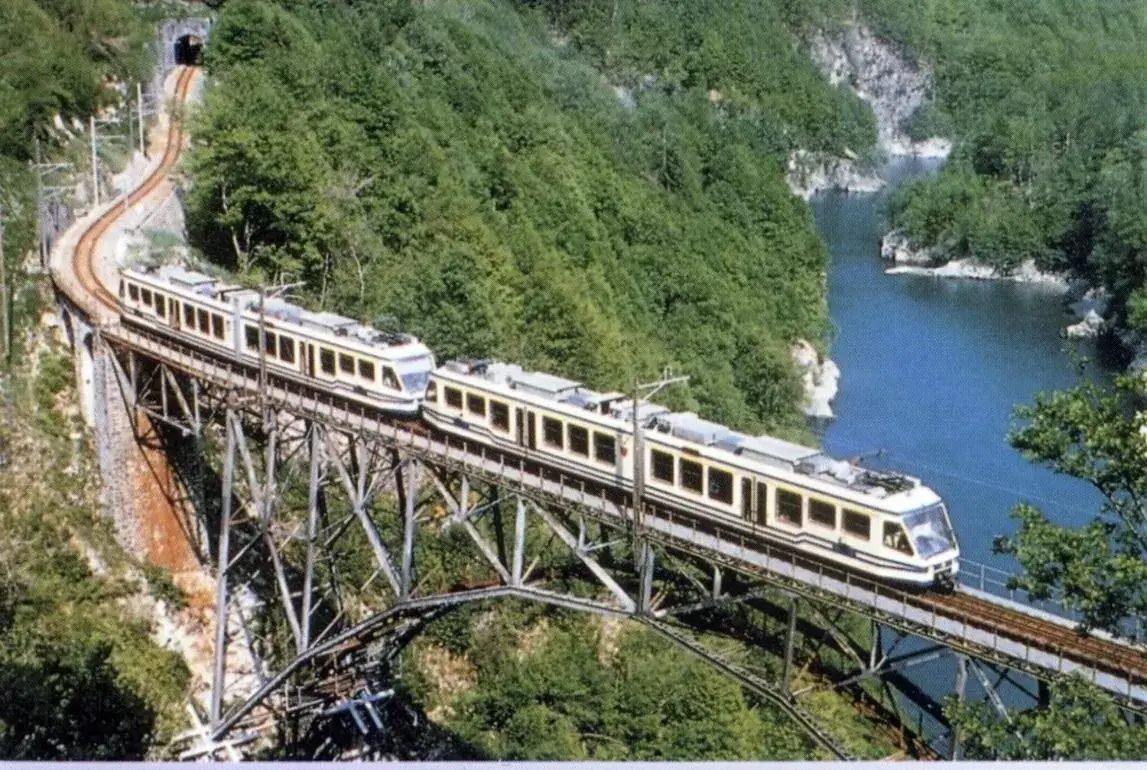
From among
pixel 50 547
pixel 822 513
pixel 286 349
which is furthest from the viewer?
pixel 286 349

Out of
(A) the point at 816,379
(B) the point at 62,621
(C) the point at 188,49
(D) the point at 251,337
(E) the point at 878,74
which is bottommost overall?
(A) the point at 816,379

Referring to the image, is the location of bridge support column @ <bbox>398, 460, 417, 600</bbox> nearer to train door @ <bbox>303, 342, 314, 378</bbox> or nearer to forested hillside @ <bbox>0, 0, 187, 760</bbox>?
train door @ <bbox>303, 342, 314, 378</bbox>

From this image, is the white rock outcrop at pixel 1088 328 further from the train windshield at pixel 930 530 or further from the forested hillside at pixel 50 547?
the train windshield at pixel 930 530

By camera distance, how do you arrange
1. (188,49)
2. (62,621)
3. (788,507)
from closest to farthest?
1. (788,507)
2. (62,621)
3. (188,49)

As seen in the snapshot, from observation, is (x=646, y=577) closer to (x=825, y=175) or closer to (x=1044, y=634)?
(x=1044, y=634)

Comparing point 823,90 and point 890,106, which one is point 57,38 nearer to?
point 823,90

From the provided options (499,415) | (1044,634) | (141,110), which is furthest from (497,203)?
(1044,634)

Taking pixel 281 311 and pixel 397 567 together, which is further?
pixel 397 567
